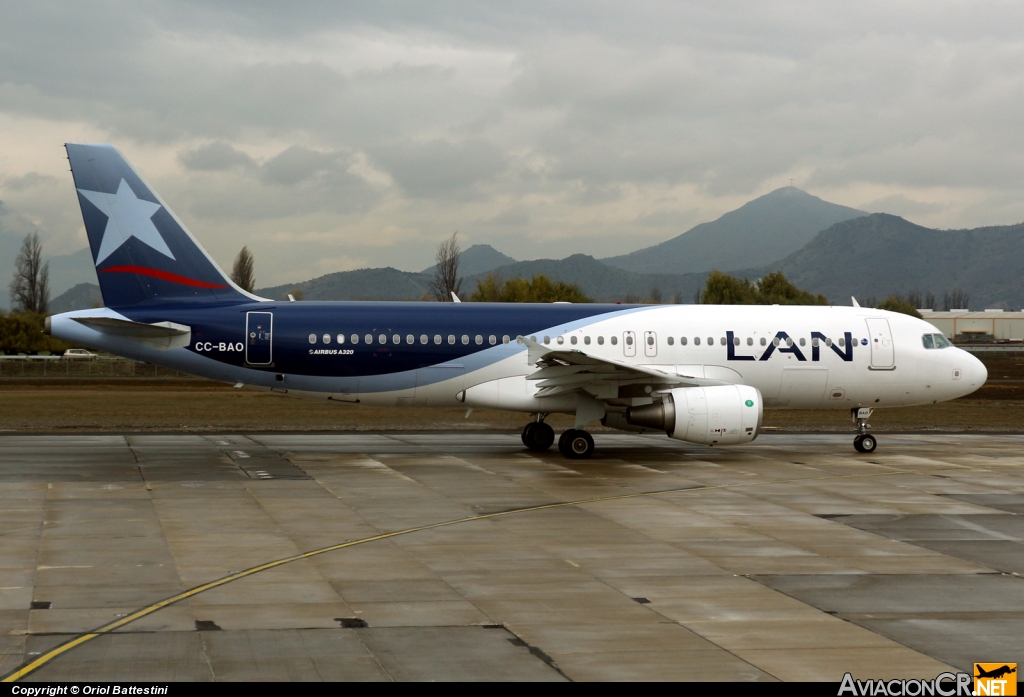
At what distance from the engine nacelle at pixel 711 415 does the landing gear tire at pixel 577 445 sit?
1.73 m

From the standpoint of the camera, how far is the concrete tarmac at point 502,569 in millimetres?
8297

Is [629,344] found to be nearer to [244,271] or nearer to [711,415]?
[711,415]

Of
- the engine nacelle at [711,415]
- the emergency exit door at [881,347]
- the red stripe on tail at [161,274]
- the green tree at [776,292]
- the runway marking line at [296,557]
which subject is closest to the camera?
the runway marking line at [296,557]

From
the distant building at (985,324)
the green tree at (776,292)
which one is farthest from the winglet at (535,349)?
the distant building at (985,324)

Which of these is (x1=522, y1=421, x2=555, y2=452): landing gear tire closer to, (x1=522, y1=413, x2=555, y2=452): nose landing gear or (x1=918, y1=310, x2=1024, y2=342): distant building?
(x1=522, y1=413, x2=555, y2=452): nose landing gear

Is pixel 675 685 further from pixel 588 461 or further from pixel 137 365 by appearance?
pixel 137 365

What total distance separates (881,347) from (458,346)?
1069cm

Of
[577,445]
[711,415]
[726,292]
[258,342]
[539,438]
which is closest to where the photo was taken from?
[711,415]

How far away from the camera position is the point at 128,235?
22594 mm

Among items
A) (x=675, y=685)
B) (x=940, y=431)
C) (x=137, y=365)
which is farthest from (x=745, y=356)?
(x=137, y=365)

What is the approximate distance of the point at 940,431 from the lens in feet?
105

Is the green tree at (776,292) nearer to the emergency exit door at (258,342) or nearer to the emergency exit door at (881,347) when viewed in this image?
the emergency exit door at (881,347)

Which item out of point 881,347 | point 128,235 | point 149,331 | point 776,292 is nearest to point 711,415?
point 881,347

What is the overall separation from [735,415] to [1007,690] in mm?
14108
